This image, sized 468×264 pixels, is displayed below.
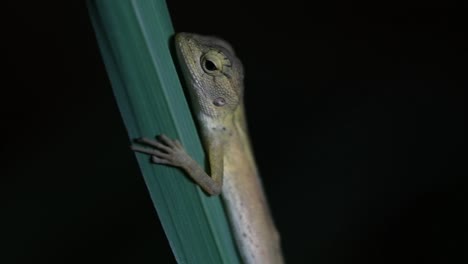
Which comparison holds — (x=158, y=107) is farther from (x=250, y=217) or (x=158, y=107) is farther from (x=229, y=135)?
(x=250, y=217)

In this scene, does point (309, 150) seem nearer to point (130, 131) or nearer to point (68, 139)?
point (68, 139)

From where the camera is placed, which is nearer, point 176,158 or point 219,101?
point 176,158

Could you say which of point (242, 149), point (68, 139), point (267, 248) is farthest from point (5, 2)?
point (267, 248)

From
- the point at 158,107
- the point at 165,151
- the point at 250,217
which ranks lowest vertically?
the point at 250,217

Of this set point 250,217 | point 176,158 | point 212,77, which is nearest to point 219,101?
point 212,77

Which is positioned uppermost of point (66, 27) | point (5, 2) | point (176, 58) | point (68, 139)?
point (5, 2)

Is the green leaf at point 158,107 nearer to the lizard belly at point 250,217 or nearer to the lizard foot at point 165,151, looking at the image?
the lizard foot at point 165,151

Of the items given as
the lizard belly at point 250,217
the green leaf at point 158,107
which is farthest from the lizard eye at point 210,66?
the green leaf at point 158,107
